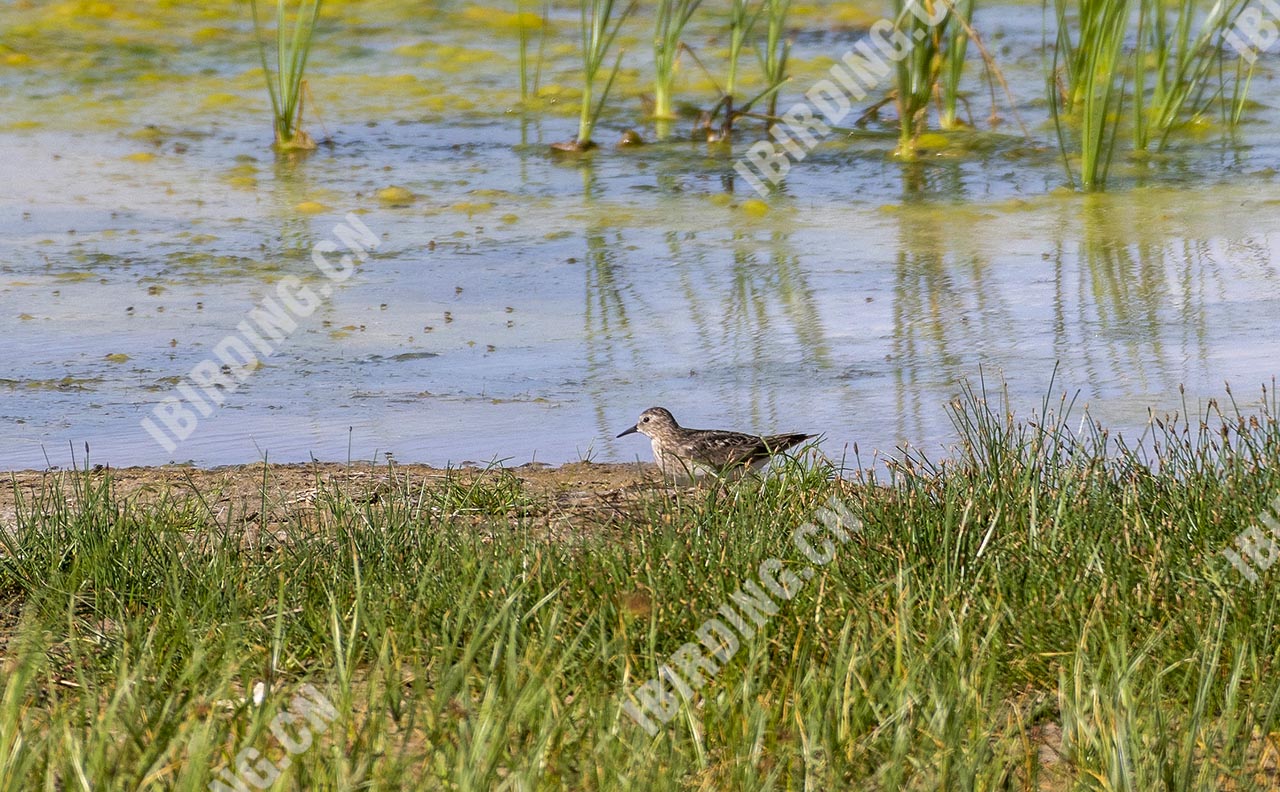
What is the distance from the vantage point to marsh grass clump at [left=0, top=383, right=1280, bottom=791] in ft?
8.66

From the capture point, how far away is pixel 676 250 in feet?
23.8

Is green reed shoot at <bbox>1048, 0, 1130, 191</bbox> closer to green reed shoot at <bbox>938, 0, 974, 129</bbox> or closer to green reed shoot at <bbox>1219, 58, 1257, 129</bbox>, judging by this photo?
green reed shoot at <bbox>938, 0, 974, 129</bbox>

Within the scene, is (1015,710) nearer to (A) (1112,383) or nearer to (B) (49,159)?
(A) (1112,383)

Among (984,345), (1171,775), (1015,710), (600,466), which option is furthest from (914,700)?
(984,345)

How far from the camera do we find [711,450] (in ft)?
14.7

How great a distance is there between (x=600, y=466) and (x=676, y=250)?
257cm

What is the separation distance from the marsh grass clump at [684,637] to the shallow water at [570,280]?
1144mm

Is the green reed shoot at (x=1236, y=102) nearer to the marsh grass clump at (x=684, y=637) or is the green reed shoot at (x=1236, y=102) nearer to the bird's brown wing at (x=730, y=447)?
the bird's brown wing at (x=730, y=447)
